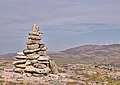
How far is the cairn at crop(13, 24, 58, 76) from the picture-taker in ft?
177

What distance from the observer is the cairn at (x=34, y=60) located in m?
53.9

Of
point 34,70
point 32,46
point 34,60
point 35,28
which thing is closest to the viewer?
point 34,70

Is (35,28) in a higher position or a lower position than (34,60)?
higher

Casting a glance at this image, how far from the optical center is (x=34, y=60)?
55469 mm

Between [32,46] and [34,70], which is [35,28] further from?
[34,70]

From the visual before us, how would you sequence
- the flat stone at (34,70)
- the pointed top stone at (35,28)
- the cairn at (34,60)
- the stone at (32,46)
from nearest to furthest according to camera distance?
1. the flat stone at (34,70)
2. the cairn at (34,60)
3. the stone at (32,46)
4. the pointed top stone at (35,28)

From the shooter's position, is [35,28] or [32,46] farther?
[35,28]

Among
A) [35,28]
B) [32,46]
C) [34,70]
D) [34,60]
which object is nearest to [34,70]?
[34,70]

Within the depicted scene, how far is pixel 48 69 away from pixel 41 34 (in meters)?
8.58

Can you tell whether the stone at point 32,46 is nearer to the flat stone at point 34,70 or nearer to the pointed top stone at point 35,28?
the pointed top stone at point 35,28

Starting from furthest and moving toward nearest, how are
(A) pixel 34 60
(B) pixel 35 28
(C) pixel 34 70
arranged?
(B) pixel 35 28
(A) pixel 34 60
(C) pixel 34 70

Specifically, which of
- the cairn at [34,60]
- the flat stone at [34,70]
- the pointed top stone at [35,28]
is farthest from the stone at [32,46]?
the flat stone at [34,70]

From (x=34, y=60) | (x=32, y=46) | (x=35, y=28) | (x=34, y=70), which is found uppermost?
(x=35, y=28)

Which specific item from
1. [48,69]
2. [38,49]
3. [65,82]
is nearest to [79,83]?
[65,82]
